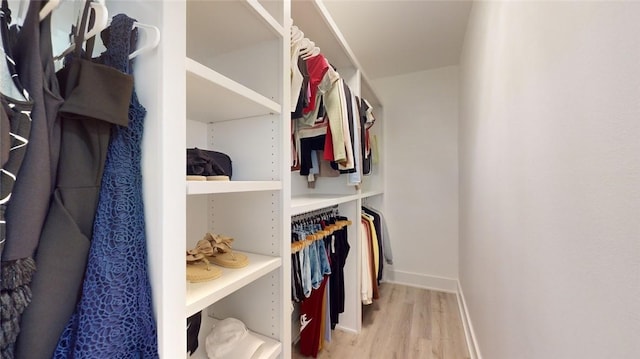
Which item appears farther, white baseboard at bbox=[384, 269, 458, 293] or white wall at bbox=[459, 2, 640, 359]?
white baseboard at bbox=[384, 269, 458, 293]

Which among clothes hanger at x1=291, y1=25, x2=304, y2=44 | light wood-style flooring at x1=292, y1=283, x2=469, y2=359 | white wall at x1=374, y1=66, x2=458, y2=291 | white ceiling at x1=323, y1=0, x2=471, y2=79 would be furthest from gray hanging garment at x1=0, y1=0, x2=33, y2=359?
white wall at x1=374, y1=66, x2=458, y2=291

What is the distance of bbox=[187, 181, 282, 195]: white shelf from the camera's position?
2.10 ft

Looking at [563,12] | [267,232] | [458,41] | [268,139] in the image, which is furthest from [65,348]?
[458,41]

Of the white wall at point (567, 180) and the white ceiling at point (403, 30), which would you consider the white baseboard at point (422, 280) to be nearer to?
the white wall at point (567, 180)

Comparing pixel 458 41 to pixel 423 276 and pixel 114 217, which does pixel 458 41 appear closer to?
pixel 423 276

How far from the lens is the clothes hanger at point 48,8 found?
469mm

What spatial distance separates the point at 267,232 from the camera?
3.26ft

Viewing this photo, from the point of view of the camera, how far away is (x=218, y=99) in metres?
0.83

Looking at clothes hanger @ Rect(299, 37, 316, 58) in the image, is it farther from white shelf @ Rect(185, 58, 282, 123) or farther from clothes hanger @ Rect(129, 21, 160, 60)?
clothes hanger @ Rect(129, 21, 160, 60)

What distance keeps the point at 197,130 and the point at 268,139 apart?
13.6 inches

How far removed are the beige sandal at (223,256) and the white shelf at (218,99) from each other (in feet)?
1.47

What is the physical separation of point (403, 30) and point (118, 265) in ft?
7.72

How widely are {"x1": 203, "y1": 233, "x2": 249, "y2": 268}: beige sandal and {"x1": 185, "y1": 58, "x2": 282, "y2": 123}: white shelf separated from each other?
448 millimetres

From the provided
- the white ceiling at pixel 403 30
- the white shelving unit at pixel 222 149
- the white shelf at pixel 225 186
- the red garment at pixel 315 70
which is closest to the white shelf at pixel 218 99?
the white shelving unit at pixel 222 149
